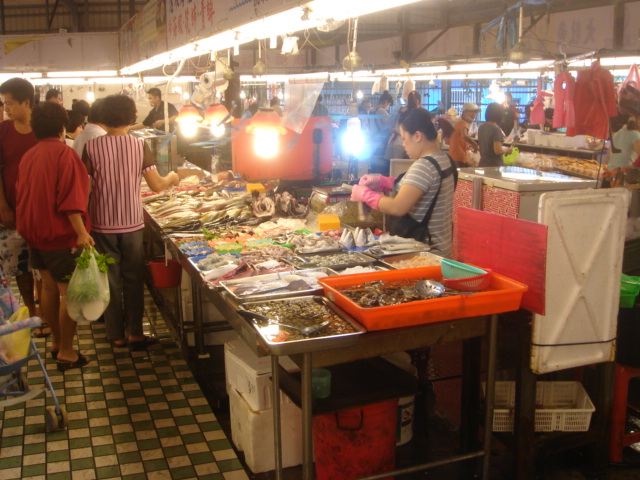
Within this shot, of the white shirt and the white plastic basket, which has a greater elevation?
the white shirt

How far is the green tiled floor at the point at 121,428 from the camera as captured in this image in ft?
12.1

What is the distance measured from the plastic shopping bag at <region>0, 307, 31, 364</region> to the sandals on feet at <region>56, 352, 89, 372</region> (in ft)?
4.29

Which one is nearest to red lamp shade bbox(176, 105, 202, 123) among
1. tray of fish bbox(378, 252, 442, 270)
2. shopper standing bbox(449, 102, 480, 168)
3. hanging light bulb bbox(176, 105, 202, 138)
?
hanging light bulb bbox(176, 105, 202, 138)

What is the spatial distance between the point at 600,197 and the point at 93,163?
3.74 metres

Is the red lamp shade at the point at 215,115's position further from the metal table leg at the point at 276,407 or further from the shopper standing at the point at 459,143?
the shopper standing at the point at 459,143

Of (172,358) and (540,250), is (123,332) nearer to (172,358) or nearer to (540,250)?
(172,358)

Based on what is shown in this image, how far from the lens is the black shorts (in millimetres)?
4699

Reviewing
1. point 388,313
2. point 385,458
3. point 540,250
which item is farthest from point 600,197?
point 385,458

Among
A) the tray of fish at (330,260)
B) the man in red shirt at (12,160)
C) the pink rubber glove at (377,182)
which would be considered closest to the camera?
the tray of fish at (330,260)

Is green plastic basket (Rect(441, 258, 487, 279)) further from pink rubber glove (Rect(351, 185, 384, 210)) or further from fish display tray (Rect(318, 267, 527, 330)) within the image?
pink rubber glove (Rect(351, 185, 384, 210))

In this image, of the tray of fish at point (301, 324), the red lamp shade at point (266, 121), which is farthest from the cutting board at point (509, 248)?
the red lamp shade at point (266, 121)

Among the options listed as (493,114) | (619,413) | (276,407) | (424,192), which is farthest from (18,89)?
(493,114)

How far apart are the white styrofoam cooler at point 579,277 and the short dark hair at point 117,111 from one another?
3.38 metres

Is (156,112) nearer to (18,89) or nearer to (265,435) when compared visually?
(18,89)
